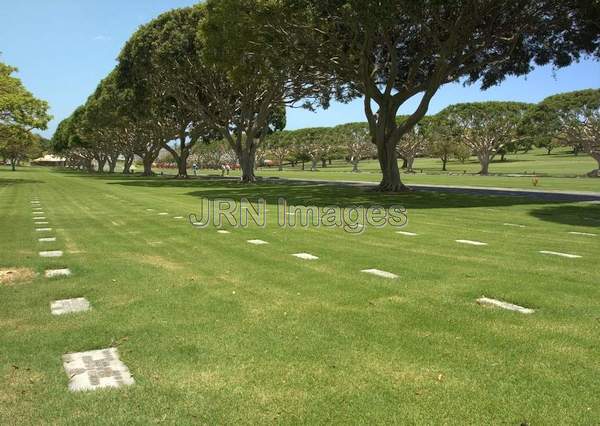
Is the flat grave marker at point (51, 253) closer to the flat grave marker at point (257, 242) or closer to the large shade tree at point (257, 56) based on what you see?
the flat grave marker at point (257, 242)

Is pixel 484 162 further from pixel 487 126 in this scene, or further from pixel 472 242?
pixel 472 242

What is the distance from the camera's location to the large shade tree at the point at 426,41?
20.0 m

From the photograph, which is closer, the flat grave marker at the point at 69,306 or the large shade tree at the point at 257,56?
the flat grave marker at the point at 69,306

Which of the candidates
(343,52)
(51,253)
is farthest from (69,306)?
(343,52)

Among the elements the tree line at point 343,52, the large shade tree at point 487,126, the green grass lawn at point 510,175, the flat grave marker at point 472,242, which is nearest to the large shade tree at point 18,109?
the tree line at point 343,52

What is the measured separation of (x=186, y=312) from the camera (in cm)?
534

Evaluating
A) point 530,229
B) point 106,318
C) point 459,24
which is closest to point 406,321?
point 106,318

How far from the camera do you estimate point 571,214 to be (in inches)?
600

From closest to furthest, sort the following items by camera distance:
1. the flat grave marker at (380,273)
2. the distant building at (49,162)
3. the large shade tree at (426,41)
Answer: the flat grave marker at (380,273) → the large shade tree at (426,41) → the distant building at (49,162)

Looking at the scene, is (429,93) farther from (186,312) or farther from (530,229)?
(186,312)

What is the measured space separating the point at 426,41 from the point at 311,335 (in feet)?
74.7

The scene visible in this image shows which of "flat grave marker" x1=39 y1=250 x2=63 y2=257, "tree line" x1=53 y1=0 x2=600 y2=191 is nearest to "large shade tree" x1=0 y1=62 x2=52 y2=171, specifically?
"tree line" x1=53 y1=0 x2=600 y2=191

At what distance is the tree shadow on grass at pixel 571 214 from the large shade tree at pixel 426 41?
702cm

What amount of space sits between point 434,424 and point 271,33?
22.5m
